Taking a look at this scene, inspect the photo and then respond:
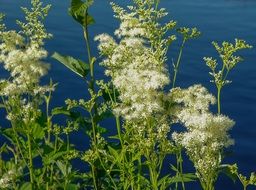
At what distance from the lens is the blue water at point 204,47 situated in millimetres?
14727

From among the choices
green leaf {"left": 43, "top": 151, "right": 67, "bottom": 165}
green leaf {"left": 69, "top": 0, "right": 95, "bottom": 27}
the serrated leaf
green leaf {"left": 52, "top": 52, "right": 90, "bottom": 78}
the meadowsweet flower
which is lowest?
the serrated leaf

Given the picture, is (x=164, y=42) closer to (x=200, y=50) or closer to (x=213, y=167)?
(x=213, y=167)

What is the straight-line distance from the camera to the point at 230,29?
80.1ft

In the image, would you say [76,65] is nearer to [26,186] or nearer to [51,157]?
[51,157]

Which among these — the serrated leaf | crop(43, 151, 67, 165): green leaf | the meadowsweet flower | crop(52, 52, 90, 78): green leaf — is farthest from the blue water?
the meadowsweet flower

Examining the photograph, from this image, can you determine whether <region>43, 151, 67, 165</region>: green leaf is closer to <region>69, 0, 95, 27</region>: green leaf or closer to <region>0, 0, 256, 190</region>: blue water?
<region>69, 0, 95, 27</region>: green leaf

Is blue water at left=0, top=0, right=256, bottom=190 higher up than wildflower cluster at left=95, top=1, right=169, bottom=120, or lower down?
lower down

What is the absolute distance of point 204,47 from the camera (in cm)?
2188

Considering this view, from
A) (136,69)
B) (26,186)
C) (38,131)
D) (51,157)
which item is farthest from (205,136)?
(26,186)

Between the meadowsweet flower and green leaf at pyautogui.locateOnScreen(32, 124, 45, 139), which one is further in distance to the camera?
green leaf at pyautogui.locateOnScreen(32, 124, 45, 139)

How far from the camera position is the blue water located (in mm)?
14727

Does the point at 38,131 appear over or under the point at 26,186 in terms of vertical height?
over

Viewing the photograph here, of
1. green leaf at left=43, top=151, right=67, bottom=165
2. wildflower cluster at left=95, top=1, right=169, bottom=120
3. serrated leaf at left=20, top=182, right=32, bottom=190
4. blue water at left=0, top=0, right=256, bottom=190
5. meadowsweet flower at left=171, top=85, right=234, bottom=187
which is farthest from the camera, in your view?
blue water at left=0, top=0, right=256, bottom=190

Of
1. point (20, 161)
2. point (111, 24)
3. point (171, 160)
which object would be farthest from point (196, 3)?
point (20, 161)
